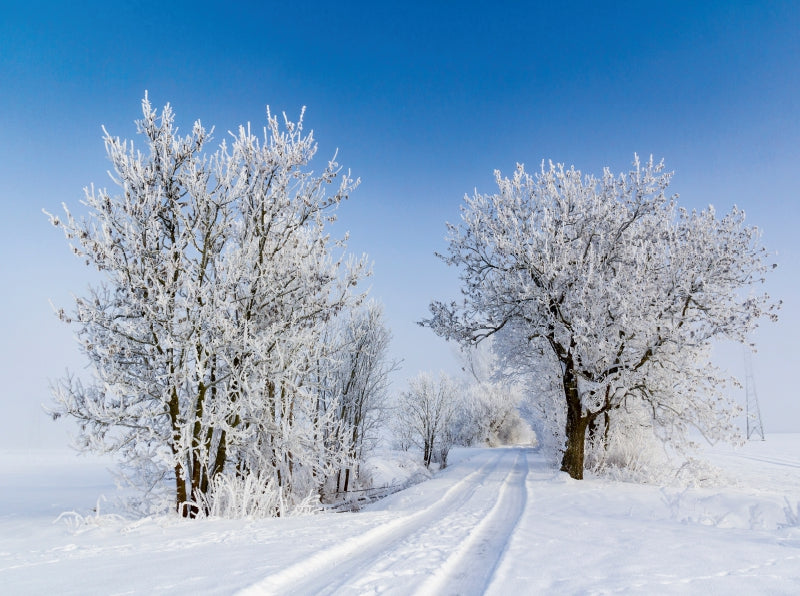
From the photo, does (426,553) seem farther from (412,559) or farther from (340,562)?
(340,562)

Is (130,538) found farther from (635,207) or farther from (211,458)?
(635,207)

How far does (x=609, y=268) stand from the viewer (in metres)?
12.4

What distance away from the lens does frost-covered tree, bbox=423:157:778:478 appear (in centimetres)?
1049

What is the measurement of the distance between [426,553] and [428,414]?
777 inches

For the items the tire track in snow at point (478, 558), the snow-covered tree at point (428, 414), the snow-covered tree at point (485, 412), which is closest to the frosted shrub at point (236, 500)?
the tire track in snow at point (478, 558)

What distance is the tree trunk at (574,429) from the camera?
11633 mm

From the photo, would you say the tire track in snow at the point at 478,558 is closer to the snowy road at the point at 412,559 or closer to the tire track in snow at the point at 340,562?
the snowy road at the point at 412,559

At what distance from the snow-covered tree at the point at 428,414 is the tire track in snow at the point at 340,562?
17378 millimetres

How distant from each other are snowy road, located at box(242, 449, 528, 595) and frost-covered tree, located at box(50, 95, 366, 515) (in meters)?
2.54

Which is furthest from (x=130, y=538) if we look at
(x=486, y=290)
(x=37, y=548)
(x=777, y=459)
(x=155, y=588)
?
(x=777, y=459)

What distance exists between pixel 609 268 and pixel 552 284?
7.01 feet

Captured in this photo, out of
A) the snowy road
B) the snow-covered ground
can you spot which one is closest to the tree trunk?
the snow-covered ground

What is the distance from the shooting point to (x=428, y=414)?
23.4m

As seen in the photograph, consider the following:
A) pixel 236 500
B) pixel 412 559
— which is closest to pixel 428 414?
pixel 236 500
